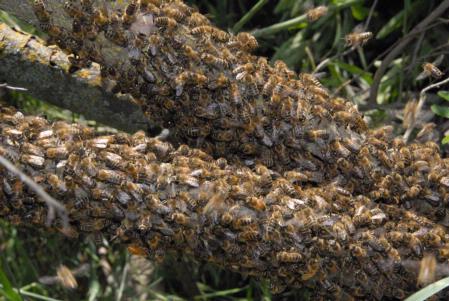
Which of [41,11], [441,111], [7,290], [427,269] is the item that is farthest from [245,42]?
[7,290]

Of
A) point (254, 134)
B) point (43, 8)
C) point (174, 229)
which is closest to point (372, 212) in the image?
point (254, 134)

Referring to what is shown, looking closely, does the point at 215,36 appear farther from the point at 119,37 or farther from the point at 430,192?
the point at 430,192

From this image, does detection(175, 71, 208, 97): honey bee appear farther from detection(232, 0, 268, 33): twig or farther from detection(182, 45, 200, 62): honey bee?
detection(232, 0, 268, 33): twig

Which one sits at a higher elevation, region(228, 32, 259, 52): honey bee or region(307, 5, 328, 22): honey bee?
region(228, 32, 259, 52): honey bee

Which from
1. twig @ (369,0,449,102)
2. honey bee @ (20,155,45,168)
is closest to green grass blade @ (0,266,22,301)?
honey bee @ (20,155,45,168)

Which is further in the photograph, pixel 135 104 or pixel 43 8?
pixel 135 104

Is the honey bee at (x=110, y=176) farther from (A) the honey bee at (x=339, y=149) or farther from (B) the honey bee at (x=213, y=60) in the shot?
(A) the honey bee at (x=339, y=149)
